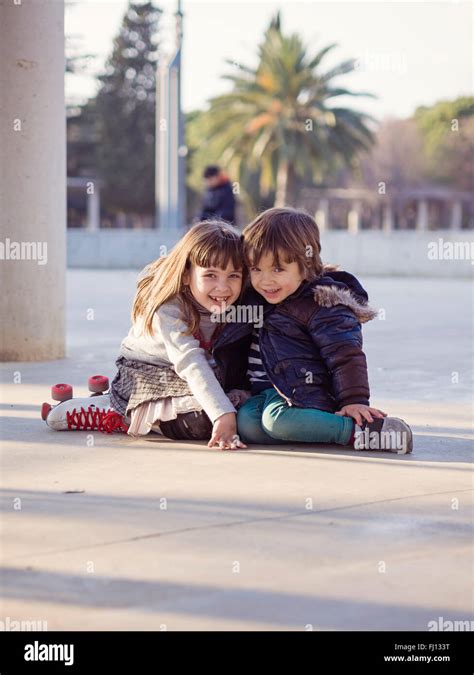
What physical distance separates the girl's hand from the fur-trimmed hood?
0.62m

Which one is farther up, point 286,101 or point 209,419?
point 286,101

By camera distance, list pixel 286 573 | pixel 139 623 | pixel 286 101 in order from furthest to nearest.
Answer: pixel 286 101, pixel 286 573, pixel 139 623

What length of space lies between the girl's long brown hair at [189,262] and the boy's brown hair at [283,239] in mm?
81

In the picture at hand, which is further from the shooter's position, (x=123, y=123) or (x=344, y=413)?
(x=123, y=123)

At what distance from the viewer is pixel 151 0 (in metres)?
62.8

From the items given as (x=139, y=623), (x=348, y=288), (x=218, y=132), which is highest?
(x=218, y=132)

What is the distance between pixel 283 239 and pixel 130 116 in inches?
2284

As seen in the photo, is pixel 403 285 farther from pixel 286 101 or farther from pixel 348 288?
pixel 286 101

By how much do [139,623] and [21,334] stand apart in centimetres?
475

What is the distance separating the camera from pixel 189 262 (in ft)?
14.3

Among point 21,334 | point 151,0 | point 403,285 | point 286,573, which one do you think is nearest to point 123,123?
point 151,0
